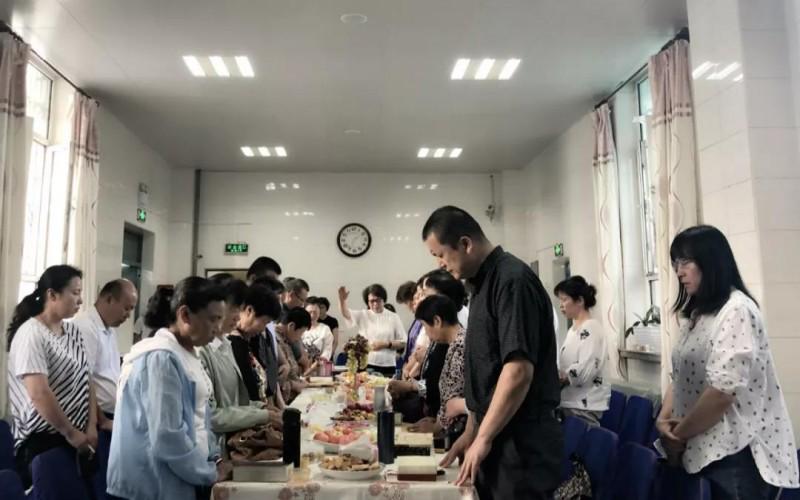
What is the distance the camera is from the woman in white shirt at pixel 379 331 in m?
5.98

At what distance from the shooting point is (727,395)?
6.00 feet

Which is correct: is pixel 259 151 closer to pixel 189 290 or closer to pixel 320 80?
pixel 320 80

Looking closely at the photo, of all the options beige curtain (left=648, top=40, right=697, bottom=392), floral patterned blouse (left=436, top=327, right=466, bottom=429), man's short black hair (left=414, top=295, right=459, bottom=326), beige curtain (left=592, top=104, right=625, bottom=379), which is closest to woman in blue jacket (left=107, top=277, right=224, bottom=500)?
floral patterned blouse (left=436, top=327, right=466, bottom=429)

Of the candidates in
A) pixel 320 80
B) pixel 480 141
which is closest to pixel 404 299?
pixel 320 80

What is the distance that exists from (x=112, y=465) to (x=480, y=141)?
5997mm

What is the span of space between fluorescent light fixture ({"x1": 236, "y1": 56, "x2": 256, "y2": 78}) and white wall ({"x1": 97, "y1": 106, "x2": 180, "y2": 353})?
1.97 metres

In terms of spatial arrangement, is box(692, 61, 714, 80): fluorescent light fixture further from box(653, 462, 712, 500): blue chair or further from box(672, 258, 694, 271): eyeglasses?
box(653, 462, 712, 500): blue chair

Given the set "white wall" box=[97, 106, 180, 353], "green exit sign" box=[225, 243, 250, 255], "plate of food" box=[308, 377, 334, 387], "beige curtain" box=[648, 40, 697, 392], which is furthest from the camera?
"green exit sign" box=[225, 243, 250, 255]

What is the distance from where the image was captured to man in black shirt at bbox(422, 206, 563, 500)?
5.34 ft

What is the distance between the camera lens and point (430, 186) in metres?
8.66

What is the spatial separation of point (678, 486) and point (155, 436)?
5.89ft

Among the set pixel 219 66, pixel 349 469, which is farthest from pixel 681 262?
pixel 219 66

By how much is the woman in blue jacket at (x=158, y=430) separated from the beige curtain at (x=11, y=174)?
2.89 metres

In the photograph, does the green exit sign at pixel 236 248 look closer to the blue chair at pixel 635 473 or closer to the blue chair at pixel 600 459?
the blue chair at pixel 600 459
